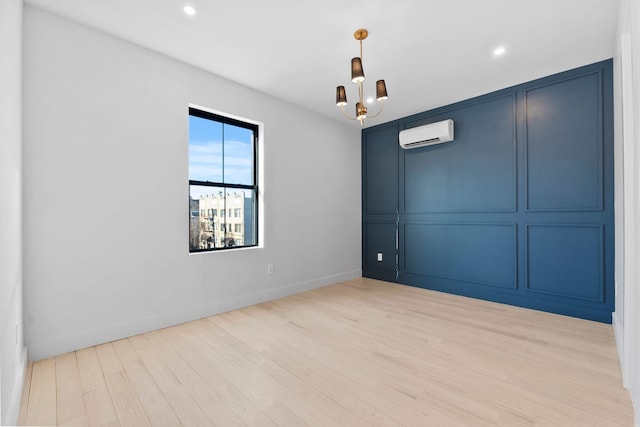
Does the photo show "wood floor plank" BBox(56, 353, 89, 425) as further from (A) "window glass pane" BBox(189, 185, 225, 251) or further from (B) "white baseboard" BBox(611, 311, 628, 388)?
(B) "white baseboard" BBox(611, 311, 628, 388)

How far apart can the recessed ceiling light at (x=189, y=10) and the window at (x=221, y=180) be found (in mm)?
1078

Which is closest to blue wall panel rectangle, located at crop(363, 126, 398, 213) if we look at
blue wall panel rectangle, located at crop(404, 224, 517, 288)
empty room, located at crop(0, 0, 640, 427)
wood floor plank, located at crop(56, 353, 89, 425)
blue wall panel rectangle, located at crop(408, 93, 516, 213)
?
blue wall panel rectangle, located at crop(408, 93, 516, 213)

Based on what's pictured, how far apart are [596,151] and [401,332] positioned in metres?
2.81

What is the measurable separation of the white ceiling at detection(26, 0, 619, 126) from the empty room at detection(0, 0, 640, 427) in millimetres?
24

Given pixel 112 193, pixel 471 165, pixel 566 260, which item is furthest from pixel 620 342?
pixel 112 193

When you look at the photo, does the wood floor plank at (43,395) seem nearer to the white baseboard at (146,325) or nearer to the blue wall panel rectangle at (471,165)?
the white baseboard at (146,325)

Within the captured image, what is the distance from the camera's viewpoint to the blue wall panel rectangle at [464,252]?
3.71 m

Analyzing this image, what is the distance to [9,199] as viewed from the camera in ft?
5.36

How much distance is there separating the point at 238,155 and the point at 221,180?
1.38ft

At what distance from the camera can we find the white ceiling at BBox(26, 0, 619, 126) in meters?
2.29

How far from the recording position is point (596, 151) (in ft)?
10.1

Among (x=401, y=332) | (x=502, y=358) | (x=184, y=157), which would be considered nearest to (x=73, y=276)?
(x=184, y=157)

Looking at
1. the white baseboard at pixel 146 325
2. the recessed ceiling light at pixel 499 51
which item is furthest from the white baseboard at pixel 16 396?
the recessed ceiling light at pixel 499 51

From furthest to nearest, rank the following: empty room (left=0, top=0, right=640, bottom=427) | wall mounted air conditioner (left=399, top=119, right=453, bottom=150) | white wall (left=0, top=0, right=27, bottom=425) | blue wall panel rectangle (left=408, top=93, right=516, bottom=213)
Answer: wall mounted air conditioner (left=399, top=119, right=453, bottom=150) → blue wall panel rectangle (left=408, top=93, right=516, bottom=213) → empty room (left=0, top=0, right=640, bottom=427) → white wall (left=0, top=0, right=27, bottom=425)
